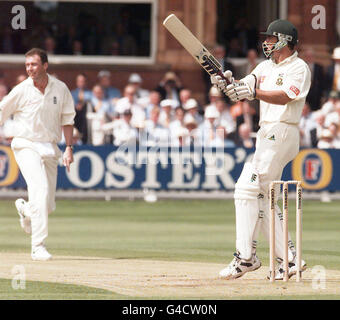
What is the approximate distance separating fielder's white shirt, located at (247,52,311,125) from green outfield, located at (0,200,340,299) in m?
1.41

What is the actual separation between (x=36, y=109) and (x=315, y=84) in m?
11.8

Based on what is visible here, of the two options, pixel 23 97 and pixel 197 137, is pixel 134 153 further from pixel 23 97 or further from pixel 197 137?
pixel 23 97

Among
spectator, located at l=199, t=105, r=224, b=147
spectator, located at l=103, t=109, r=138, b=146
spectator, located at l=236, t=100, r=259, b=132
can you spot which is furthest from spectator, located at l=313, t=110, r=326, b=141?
spectator, located at l=103, t=109, r=138, b=146

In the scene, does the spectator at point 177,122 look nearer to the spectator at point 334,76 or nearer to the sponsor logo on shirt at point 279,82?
the spectator at point 334,76

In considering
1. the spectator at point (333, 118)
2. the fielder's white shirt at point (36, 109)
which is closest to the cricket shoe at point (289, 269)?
the fielder's white shirt at point (36, 109)

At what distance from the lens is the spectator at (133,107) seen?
21.0m

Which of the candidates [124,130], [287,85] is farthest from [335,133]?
[287,85]

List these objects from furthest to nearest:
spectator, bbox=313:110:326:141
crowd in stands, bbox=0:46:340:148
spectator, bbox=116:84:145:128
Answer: spectator, bbox=313:110:326:141, spectator, bbox=116:84:145:128, crowd in stands, bbox=0:46:340:148

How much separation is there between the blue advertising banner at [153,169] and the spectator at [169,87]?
7.80 feet

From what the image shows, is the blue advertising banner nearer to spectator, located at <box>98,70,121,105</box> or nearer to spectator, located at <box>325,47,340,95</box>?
spectator, located at <box>98,70,121,105</box>

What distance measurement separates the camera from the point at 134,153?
66.3ft

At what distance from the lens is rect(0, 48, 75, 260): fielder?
11.8m

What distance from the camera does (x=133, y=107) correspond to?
2148 centimetres

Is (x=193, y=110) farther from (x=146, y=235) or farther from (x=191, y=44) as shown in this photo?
(x=191, y=44)
